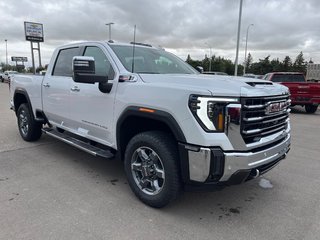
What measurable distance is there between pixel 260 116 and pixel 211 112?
0.61 m

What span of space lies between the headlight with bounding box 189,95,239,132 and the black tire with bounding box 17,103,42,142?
173 inches

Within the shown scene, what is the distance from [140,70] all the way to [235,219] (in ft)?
7.01

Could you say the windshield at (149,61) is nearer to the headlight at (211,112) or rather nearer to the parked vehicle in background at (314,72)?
the headlight at (211,112)

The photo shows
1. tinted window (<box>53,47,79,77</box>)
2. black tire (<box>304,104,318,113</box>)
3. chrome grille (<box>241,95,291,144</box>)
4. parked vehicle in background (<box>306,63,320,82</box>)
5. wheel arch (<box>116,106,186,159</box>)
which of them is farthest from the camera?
parked vehicle in background (<box>306,63,320,82</box>)

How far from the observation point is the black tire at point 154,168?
321cm

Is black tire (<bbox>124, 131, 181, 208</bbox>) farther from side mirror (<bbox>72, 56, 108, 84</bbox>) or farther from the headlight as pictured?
side mirror (<bbox>72, 56, 108, 84</bbox>)

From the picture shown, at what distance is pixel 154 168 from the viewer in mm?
3492

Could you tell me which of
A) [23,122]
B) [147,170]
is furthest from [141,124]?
[23,122]

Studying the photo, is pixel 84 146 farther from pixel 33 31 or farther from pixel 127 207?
pixel 33 31

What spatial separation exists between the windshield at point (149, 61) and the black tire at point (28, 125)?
295 cm

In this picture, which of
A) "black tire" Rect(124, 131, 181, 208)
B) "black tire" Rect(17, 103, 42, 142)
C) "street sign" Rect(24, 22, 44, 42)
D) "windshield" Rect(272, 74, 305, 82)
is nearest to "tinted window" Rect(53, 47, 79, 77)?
"black tire" Rect(17, 103, 42, 142)

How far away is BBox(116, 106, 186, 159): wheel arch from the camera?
3.09 meters

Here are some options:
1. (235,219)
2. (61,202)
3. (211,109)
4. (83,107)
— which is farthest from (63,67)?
(235,219)

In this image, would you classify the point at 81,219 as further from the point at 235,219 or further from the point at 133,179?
the point at 235,219
